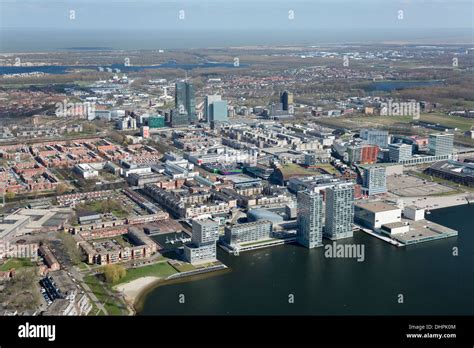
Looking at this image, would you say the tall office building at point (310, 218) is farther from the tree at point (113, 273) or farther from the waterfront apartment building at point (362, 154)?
the waterfront apartment building at point (362, 154)

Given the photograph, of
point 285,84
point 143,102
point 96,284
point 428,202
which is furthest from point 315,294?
point 285,84

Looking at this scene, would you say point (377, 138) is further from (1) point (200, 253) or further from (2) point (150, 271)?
(2) point (150, 271)

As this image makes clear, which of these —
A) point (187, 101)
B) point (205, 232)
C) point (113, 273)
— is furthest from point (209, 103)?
point (113, 273)

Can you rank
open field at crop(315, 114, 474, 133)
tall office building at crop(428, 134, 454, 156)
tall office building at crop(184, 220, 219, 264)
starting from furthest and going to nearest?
open field at crop(315, 114, 474, 133), tall office building at crop(428, 134, 454, 156), tall office building at crop(184, 220, 219, 264)

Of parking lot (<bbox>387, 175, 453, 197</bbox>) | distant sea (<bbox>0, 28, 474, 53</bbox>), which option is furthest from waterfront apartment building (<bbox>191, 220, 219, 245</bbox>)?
distant sea (<bbox>0, 28, 474, 53</bbox>)

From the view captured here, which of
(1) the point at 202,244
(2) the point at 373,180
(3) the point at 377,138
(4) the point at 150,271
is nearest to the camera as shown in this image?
(4) the point at 150,271

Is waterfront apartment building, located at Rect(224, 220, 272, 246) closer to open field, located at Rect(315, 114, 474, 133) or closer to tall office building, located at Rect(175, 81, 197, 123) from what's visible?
open field, located at Rect(315, 114, 474, 133)

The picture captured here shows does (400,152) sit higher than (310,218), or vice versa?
(400,152)
